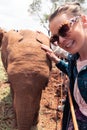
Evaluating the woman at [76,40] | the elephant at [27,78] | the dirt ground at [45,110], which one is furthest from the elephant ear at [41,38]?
the woman at [76,40]

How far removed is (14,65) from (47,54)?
1.60ft

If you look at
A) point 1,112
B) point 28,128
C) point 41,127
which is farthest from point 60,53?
point 1,112

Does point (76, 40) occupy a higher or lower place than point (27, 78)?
higher

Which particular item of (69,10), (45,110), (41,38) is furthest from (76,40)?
(45,110)

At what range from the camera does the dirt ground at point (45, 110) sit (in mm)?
4711

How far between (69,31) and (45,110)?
10.7ft

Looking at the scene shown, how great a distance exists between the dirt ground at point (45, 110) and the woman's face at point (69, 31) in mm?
2098

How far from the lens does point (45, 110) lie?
522 centimetres

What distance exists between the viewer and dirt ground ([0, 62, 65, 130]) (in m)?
4.71

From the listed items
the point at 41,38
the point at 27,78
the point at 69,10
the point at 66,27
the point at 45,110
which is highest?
the point at 41,38

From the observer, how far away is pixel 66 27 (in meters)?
2.09

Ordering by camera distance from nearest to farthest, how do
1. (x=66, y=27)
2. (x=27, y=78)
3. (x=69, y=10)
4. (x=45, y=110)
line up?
(x=66, y=27) < (x=69, y=10) < (x=27, y=78) < (x=45, y=110)

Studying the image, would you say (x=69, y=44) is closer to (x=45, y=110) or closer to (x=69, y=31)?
(x=69, y=31)

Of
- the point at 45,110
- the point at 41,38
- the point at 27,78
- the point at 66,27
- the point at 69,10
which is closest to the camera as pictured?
the point at 66,27
